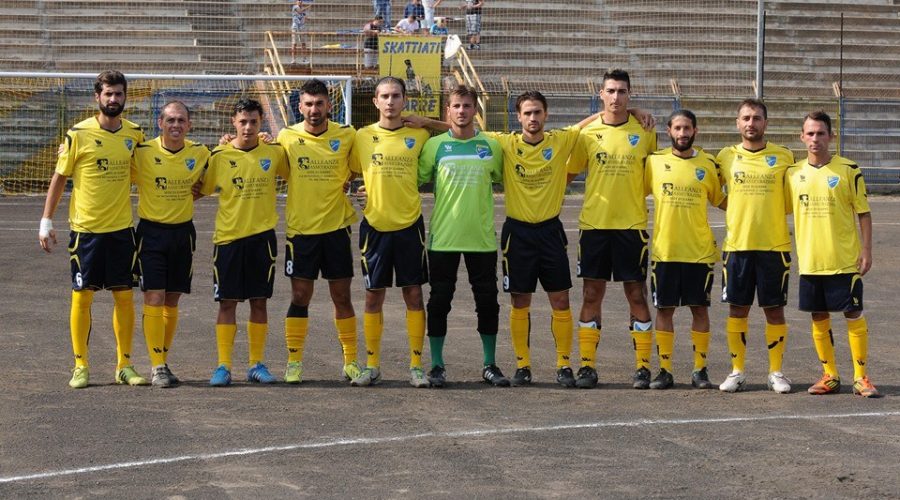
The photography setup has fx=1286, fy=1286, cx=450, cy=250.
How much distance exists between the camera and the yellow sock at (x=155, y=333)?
9.17m

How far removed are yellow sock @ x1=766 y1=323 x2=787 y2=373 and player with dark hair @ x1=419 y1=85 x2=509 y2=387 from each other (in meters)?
1.89

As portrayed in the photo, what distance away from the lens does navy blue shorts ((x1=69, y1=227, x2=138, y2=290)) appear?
29.9 ft

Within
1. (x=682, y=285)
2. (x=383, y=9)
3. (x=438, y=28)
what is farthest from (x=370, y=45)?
(x=682, y=285)

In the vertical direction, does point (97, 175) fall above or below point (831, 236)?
above

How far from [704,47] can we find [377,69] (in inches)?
351

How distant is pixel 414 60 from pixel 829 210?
19487 mm

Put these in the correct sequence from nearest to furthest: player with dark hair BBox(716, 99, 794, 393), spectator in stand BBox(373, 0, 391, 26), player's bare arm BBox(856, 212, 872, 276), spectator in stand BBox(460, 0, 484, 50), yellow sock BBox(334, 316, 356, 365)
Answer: player's bare arm BBox(856, 212, 872, 276) → player with dark hair BBox(716, 99, 794, 393) → yellow sock BBox(334, 316, 356, 365) → spectator in stand BBox(373, 0, 391, 26) → spectator in stand BBox(460, 0, 484, 50)

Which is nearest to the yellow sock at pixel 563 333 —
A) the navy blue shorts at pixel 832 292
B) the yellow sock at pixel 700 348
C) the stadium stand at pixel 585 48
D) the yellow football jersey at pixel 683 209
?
the yellow football jersey at pixel 683 209

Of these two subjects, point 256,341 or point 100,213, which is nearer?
point 100,213

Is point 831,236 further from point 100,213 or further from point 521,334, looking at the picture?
point 100,213

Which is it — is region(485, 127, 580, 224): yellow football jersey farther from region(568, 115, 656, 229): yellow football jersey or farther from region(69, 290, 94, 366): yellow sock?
region(69, 290, 94, 366): yellow sock

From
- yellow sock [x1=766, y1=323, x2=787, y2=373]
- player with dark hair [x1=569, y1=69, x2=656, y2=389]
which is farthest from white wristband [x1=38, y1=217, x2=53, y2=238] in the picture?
yellow sock [x1=766, y1=323, x2=787, y2=373]

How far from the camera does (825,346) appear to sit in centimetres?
905

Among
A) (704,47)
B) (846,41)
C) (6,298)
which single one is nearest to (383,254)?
(6,298)
